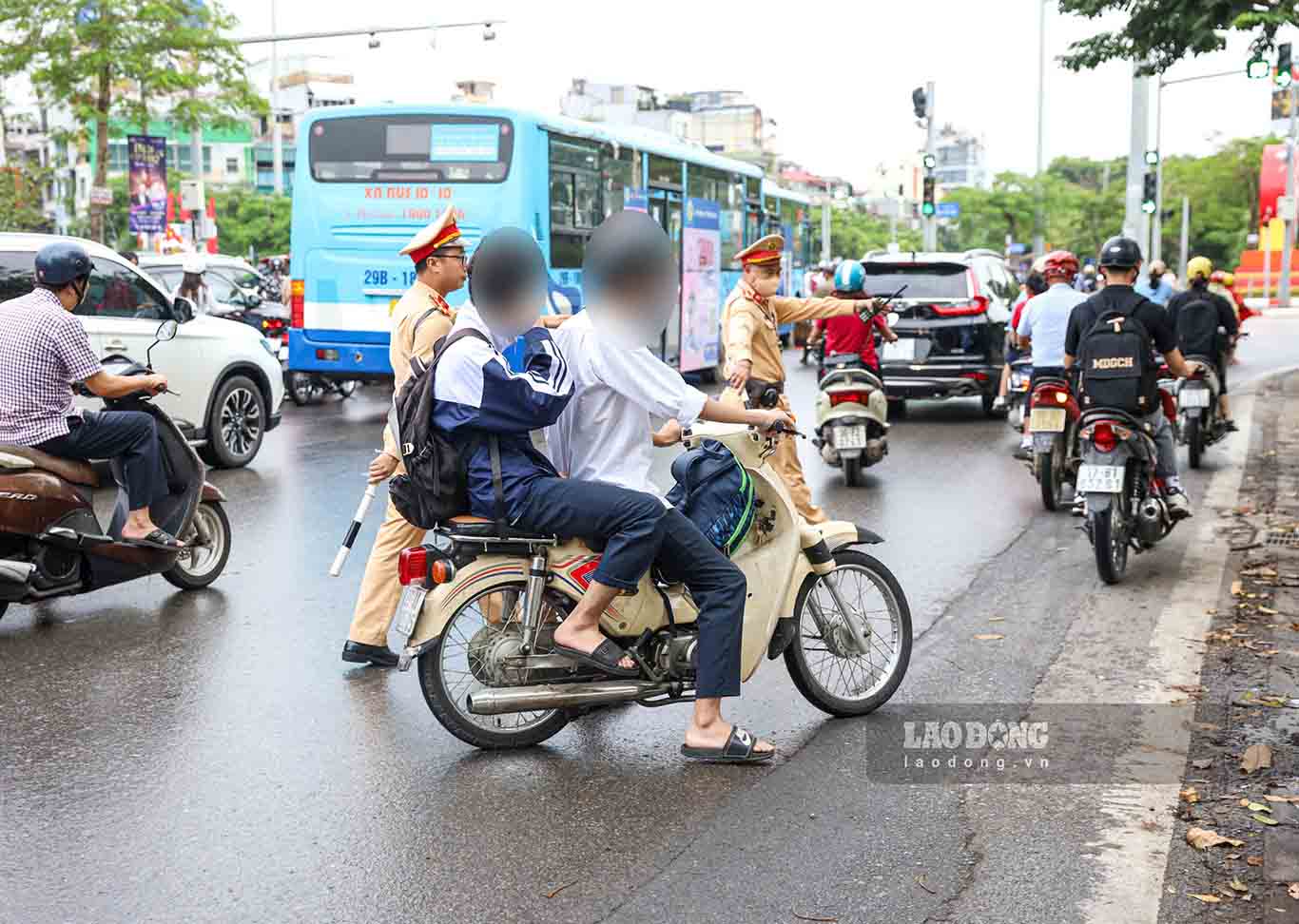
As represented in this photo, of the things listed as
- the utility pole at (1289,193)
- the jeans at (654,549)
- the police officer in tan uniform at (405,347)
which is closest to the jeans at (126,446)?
the police officer in tan uniform at (405,347)

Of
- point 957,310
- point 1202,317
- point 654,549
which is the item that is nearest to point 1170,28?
point 1202,317

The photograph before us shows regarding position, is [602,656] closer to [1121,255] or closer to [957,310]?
[1121,255]

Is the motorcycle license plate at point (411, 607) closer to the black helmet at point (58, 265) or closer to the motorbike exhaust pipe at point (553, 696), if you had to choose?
the motorbike exhaust pipe at point (553, 696)

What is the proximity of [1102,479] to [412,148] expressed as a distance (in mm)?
10307

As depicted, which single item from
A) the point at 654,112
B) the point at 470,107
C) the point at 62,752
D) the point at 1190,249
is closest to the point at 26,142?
the point at 654,112

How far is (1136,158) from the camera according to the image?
2362 centimetres

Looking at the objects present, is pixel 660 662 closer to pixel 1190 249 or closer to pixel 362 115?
pixel 362 115

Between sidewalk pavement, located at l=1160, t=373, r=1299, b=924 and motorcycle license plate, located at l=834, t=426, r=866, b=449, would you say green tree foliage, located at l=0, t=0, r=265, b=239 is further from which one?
sidewalk pavement, located at l=1160, t=373, r=1299, b=924

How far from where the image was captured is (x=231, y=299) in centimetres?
2142

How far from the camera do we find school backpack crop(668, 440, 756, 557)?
5.27 metres

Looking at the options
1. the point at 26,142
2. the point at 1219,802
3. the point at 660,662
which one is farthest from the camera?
the point at 26,142

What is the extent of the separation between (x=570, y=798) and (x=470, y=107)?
12.3 m

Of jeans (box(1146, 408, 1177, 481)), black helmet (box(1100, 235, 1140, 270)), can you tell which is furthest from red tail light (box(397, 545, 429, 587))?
jeans (box(1146, 408, 1177, 481))

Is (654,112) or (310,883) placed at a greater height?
(654,112)
